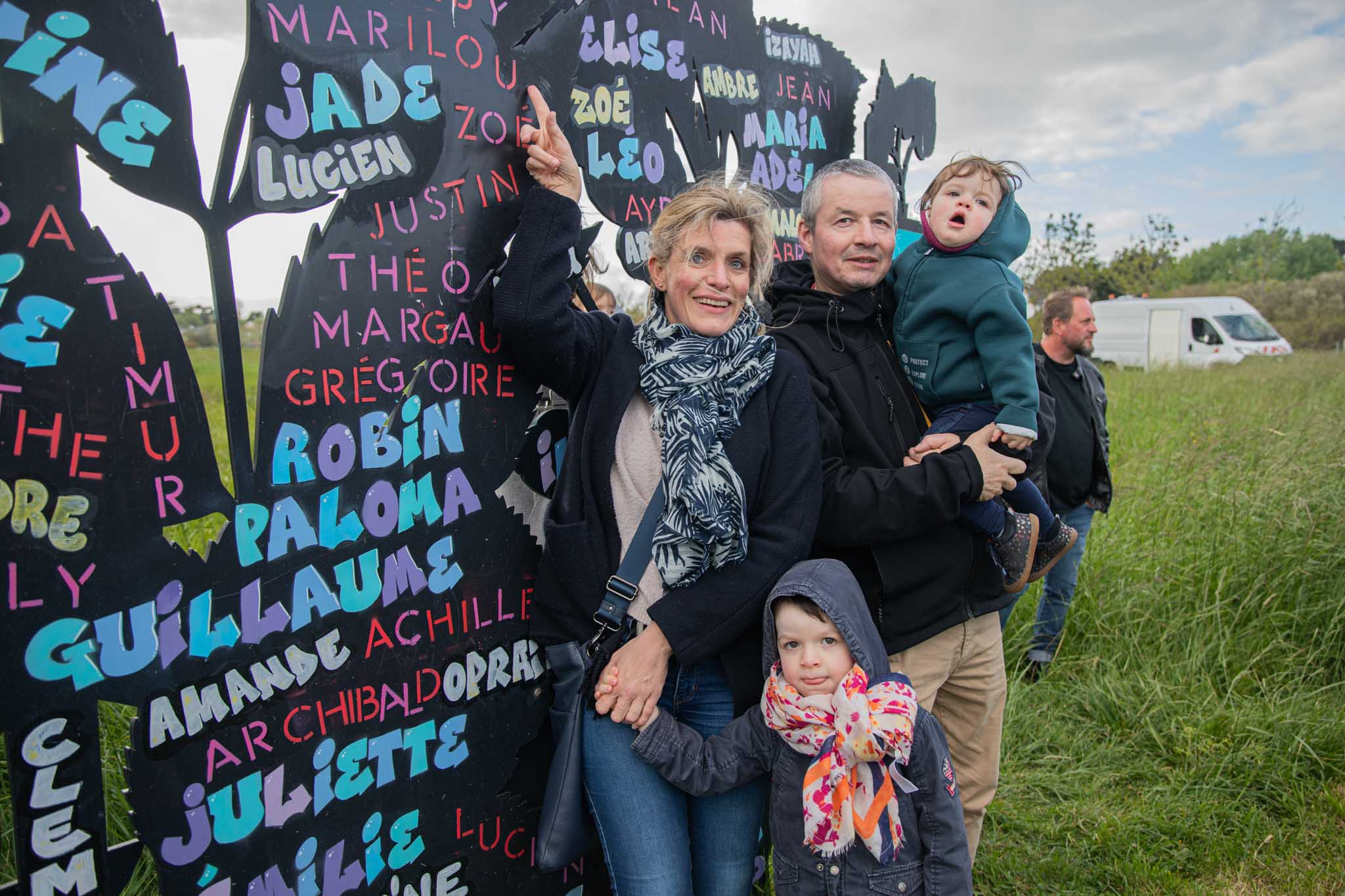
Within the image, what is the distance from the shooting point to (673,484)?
1.88 metres

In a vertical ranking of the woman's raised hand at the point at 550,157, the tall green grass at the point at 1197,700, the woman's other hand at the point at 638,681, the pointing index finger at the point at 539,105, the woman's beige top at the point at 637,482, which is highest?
the pointing index finger at the point at 539,105

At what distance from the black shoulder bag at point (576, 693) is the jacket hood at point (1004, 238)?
1.18m

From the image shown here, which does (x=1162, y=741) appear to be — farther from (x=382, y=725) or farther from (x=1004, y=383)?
(x=382, y=725)

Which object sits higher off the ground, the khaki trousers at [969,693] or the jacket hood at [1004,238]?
the jacket hood at [1004,238]

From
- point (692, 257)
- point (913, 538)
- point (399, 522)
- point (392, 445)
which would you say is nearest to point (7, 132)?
point (392, 445)

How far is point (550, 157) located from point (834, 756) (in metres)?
1.49

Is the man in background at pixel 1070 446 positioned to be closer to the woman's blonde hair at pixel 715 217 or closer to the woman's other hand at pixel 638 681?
the woman's blonde hair at pixel 715 217

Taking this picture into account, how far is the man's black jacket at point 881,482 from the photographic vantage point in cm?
210

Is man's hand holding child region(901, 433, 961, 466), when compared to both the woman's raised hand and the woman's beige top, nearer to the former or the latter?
the woman's beige top

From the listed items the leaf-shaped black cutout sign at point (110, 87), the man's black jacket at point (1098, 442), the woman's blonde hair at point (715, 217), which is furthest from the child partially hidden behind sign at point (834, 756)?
the man's black jacket at point (1098, 442)

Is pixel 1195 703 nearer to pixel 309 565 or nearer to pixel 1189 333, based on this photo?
pixel 309 565

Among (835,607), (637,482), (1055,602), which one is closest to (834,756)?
(835,607)

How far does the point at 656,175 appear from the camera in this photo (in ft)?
8.65

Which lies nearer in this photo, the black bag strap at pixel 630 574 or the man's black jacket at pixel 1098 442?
the black bag strap at pixel 630 574
